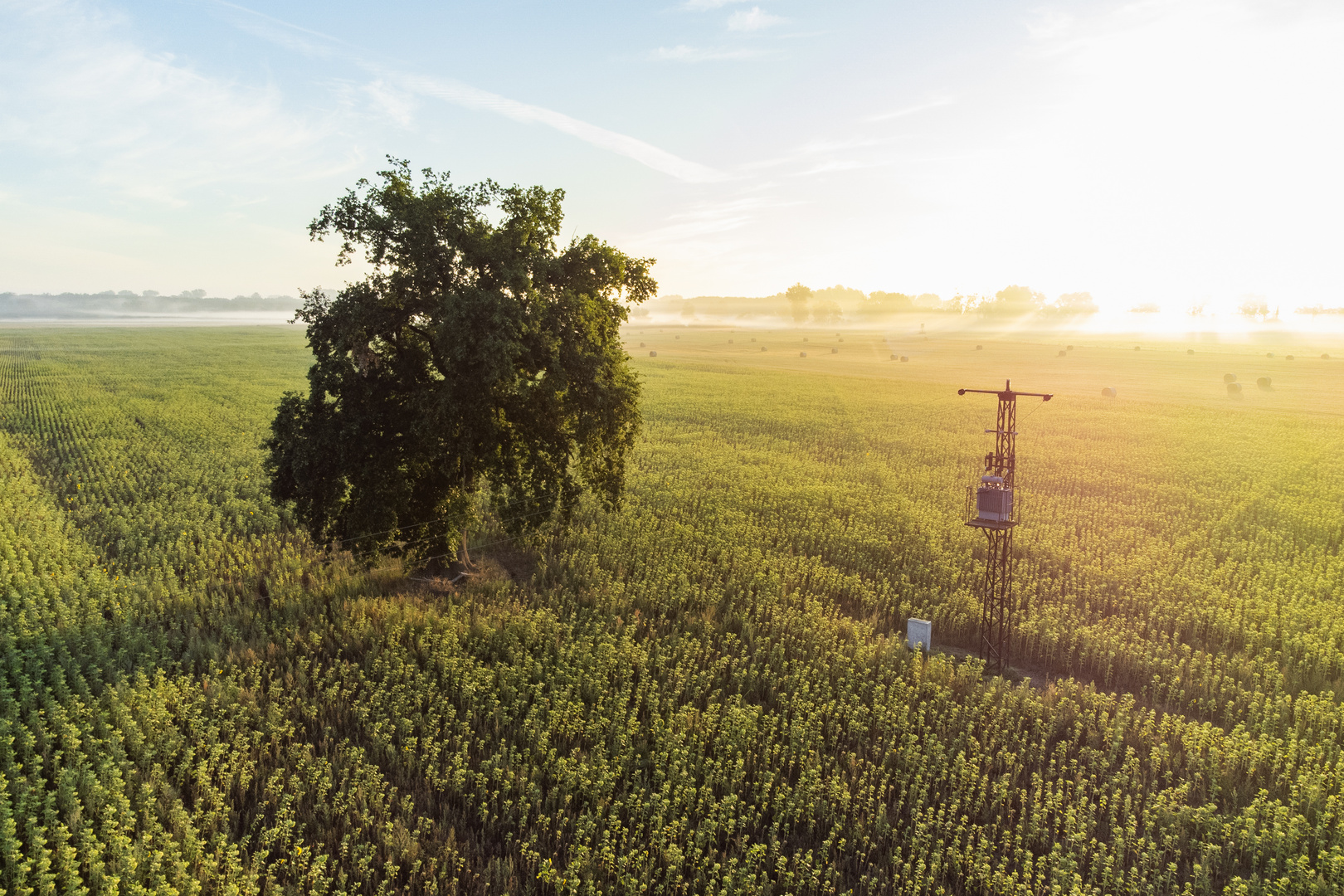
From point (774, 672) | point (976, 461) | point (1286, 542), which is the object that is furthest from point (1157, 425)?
point (774, 672)

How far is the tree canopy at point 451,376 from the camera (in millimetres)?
16656

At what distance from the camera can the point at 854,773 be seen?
12.3 meters

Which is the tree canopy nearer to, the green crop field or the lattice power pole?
the green crop field

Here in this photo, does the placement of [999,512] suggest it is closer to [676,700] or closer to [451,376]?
[676,700]

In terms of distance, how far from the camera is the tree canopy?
16656 mm

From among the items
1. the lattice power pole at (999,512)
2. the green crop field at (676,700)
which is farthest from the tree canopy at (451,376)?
the lattice power pole at (999,512)

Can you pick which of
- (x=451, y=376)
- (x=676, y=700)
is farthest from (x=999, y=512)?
(x=451, y=376)

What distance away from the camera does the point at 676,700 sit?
1445 cm

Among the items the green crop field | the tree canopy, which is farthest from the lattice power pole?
the tree canopy

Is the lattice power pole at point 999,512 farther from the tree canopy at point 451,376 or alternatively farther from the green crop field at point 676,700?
the tree canopy at point 451,376

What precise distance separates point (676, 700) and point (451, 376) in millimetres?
9653

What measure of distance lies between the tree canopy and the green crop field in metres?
2.40

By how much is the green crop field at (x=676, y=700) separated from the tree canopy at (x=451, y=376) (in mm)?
2402

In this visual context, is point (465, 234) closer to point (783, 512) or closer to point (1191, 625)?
point (783, 512)
